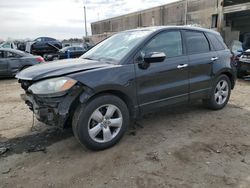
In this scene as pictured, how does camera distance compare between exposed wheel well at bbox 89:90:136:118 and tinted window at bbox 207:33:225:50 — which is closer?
exposed wheel well at bbox 89:90:136:118

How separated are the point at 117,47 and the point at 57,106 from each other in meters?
1.52

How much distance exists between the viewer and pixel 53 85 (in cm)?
350

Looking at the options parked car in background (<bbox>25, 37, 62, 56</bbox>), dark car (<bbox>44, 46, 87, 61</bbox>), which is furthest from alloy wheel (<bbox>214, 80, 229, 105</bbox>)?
parked car in background (<bbox>25, 37, 62, 56</bbox>)

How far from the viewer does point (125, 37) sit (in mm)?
4676

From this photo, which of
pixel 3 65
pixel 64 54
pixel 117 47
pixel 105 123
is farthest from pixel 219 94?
pixel 64 54

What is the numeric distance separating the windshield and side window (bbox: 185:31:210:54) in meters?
0.87

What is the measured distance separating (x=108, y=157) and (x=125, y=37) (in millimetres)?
2100

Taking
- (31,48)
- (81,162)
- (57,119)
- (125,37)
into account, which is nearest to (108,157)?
(81,162)

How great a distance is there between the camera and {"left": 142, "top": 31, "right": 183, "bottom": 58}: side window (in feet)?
14.0

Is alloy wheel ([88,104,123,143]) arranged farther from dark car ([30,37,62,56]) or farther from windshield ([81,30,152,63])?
dark car ([30,37,62,56])

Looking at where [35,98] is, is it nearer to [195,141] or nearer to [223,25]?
[195,141]

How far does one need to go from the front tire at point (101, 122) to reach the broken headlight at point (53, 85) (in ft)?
1.12

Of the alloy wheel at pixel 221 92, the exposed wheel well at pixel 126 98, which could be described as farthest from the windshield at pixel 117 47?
the alloy wheel at pixel 221 92

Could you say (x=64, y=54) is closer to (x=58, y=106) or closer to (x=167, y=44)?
(x=167, y=44)
